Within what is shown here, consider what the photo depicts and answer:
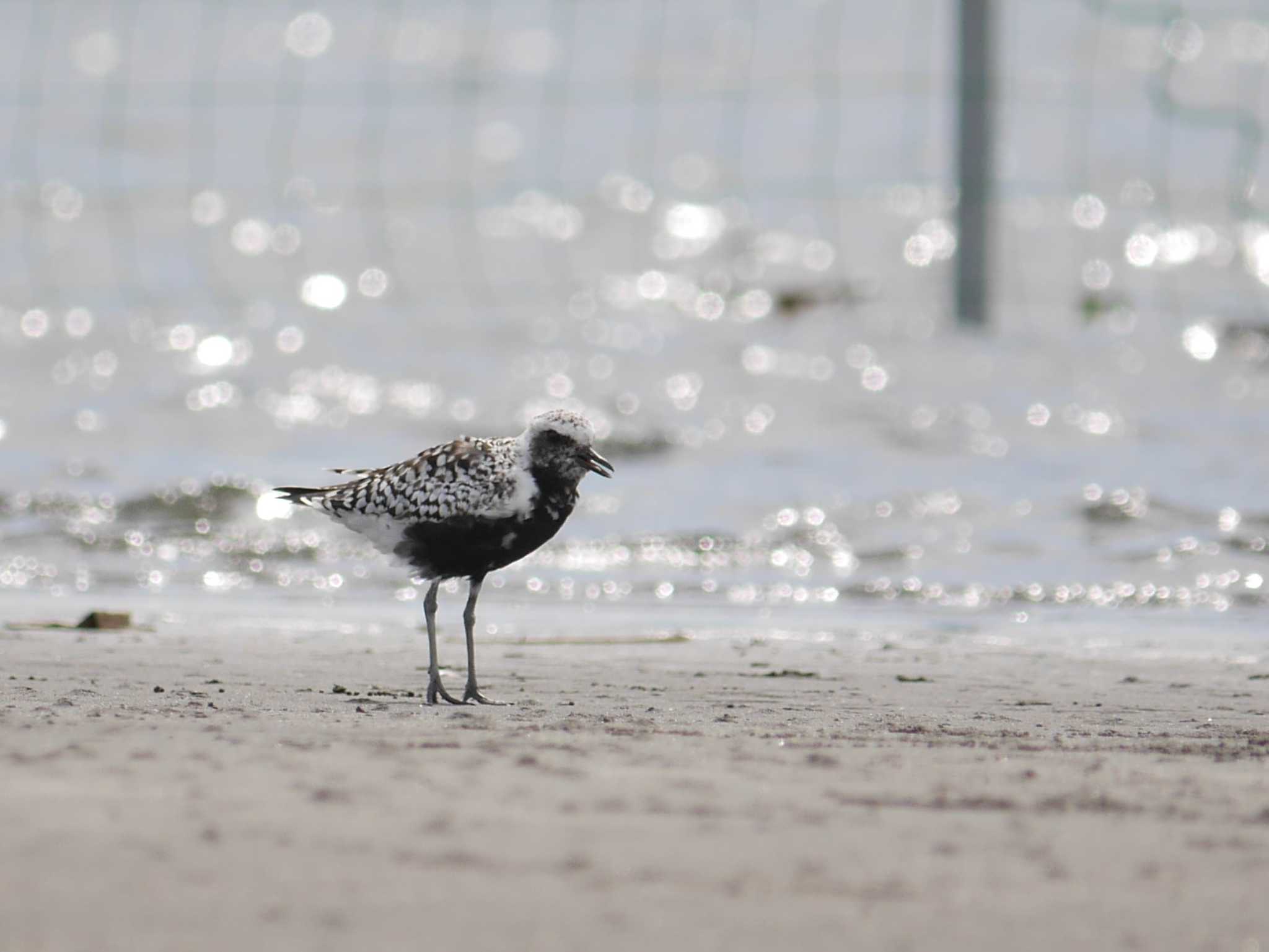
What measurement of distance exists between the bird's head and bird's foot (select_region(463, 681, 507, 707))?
0.83 m

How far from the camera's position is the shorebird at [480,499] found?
6273mm

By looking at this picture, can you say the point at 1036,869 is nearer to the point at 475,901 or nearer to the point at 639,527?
the point at 475,901

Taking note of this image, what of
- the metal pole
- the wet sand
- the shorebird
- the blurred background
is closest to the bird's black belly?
the shorebird

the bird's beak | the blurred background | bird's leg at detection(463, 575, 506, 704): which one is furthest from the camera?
the blurred background

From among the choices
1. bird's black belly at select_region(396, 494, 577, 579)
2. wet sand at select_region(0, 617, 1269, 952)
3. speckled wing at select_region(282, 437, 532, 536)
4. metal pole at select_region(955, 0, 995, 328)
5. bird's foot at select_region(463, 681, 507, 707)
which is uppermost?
metal pole at select_region(955, 0, 995, 328)

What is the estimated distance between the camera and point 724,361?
14.5 m

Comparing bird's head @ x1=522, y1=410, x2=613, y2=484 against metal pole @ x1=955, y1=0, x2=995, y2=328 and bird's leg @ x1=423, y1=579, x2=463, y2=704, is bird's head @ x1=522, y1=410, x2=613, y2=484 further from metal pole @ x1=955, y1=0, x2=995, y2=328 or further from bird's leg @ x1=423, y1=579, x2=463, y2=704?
metal pole @ x1=955, y1=0, x2=995, y2=328

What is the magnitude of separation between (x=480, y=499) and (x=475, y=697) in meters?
0.73

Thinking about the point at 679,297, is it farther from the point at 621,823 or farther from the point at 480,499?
the point at 621,823

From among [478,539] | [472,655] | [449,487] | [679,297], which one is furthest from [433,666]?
[679,297]

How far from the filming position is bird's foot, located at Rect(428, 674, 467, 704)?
5.82 meters

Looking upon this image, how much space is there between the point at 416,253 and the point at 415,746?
13.8 m

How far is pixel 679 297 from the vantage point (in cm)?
1653

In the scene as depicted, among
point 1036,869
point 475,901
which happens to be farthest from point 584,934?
point 1036,869
